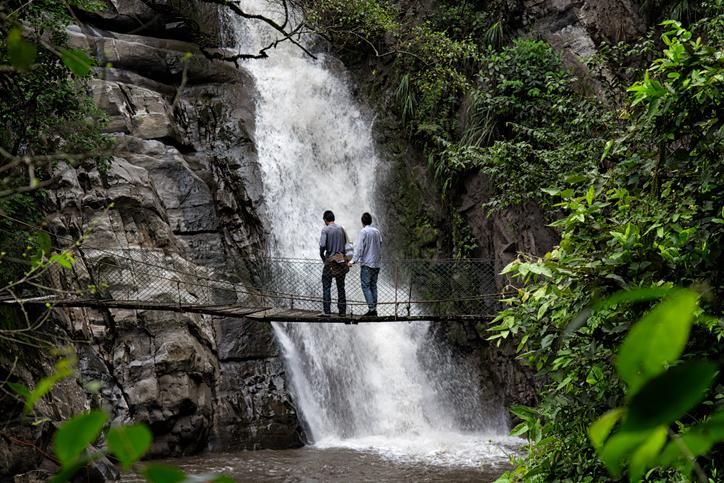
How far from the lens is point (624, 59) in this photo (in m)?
10.7

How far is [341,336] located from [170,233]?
317 cm

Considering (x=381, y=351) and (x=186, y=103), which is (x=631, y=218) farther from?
(x=186, y=103)

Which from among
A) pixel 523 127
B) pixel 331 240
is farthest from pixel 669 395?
pixel 523 127

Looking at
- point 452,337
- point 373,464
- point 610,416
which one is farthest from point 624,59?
point 610,416

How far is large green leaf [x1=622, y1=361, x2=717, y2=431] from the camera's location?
1.17 feet

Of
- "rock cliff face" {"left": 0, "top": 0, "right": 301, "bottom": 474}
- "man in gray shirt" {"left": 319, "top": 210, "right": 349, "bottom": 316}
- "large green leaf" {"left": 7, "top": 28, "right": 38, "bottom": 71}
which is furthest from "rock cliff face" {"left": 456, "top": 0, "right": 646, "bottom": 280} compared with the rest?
"large green leaf" {"left": 7, "top": 28, "right": 38, "bottom": 71}

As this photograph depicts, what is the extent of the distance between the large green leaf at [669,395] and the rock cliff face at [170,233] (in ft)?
20.8

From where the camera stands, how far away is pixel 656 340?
0.39m

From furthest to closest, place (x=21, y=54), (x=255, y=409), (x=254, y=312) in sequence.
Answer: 1. (x=255, y=409)
2. (x=254, y=312)
3. (x=21, y=54)

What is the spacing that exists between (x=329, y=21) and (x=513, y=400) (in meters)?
7.73

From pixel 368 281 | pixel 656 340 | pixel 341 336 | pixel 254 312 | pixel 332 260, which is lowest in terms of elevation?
pixel 341 336

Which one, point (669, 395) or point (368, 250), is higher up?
point (368, 250)

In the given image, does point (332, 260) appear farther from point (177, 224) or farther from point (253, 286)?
point (177, 224)

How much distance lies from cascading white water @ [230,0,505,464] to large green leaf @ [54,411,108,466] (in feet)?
27.2
